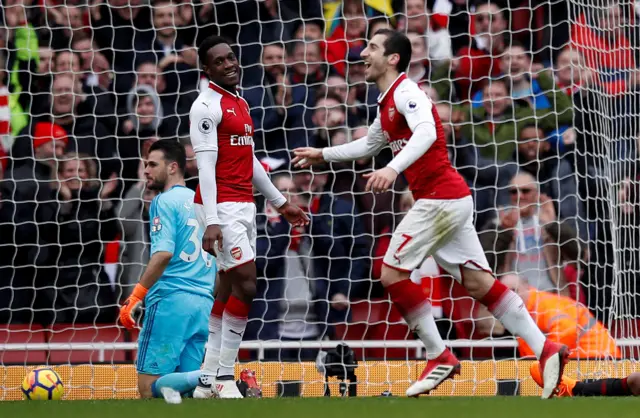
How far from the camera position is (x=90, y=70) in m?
9.58

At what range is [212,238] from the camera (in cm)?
605

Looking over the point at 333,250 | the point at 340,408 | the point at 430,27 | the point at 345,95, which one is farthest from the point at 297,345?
the point at 340,408

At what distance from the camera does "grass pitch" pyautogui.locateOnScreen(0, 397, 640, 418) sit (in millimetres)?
4672

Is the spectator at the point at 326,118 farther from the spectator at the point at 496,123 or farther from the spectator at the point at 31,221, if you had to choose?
the spectator at the point at 31,221

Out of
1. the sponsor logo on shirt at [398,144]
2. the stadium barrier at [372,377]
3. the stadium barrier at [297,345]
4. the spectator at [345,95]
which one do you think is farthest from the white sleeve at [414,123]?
the spectator at [345,95]

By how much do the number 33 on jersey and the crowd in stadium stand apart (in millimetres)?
2026

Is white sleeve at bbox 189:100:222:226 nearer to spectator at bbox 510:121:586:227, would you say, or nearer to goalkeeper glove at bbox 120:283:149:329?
goalkeeper glove at bbox 120:283:149:329

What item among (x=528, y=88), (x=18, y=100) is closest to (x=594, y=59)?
(x=528, y=88)

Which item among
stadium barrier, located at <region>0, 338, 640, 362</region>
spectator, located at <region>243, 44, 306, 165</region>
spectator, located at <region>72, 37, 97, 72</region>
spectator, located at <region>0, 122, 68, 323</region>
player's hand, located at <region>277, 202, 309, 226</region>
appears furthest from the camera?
spectator, located at <region>72, 37, 97, 72</region>

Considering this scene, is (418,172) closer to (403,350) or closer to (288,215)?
(288,215)

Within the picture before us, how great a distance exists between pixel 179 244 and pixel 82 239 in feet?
8.78

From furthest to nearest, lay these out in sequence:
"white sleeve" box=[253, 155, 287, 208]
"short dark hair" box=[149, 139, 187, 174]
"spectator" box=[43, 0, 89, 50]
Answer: "spectator" box=[43, 0, 89, 50], "short dark hair" box=[149, 139, 187, 174], "white sleeve" box=[253, 155, 287, 208]

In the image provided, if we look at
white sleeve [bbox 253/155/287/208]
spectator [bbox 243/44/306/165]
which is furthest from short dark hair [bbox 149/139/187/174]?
spectator [bbox 243/44/306/165]

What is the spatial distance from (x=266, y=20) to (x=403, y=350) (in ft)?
10.1
